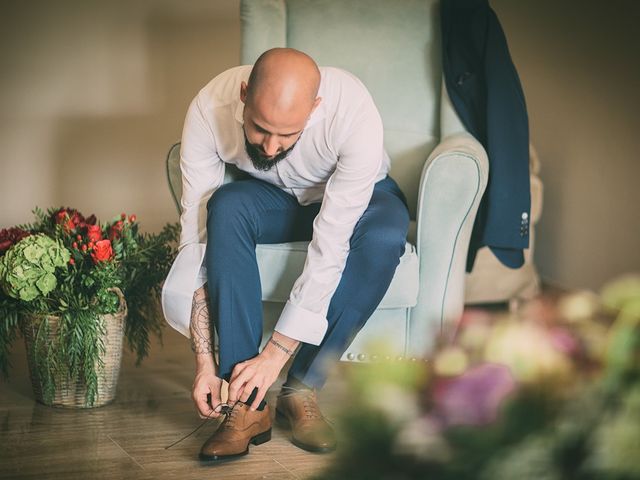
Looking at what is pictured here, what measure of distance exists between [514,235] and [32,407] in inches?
50.4

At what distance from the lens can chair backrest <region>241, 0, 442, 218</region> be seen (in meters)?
2.43

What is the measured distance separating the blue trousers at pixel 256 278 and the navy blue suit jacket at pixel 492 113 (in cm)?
40

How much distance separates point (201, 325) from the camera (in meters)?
1.84

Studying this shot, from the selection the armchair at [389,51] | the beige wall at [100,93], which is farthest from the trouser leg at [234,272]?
the beige wall at [100,93]

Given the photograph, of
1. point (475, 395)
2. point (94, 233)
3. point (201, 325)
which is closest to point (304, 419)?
point (201, 325)

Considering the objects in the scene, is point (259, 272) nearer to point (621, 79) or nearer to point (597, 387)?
point (597, 387)

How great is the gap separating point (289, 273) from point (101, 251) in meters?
0.43

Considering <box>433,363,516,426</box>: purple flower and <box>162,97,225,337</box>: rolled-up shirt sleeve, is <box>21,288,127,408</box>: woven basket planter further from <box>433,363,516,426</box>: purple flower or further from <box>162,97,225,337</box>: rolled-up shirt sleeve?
<box>433,363,516,426</box>: purple flower

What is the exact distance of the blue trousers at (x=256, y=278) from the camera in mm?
1748

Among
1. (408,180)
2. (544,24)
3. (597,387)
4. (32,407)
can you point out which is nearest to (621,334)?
(597,387)

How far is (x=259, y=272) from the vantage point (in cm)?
191

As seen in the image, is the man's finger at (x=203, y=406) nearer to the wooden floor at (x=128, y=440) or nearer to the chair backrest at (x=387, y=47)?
the wooden floor at (x=128, y=440)

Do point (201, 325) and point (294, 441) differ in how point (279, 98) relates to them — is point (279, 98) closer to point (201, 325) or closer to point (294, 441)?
point (201, 325)

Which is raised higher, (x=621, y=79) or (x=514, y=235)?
(x=621, y=79)
